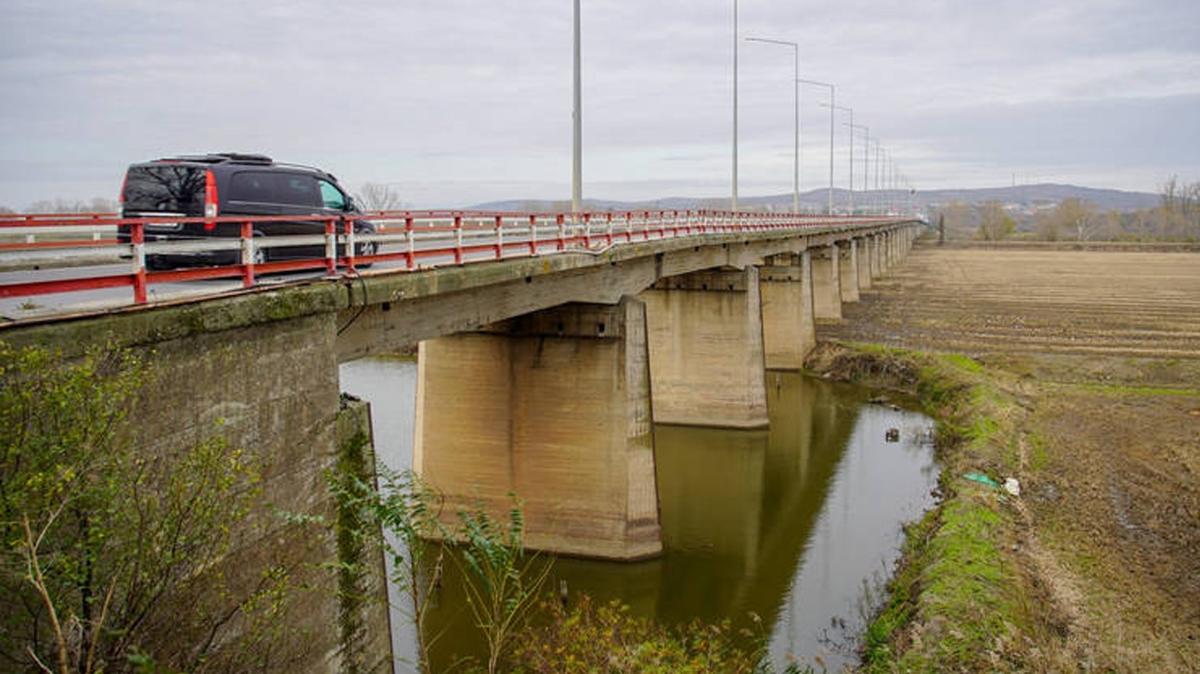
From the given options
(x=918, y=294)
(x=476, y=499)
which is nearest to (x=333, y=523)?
(x=476, y=499)

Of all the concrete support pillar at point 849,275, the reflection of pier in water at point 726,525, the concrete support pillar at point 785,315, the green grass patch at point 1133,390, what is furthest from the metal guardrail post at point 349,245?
the concrete support pillar at point 849,275

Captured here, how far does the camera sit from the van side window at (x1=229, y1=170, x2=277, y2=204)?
41.1 ft

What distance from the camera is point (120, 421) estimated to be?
7934 millimetres

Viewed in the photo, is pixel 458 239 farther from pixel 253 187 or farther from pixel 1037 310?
pixel 1037 310

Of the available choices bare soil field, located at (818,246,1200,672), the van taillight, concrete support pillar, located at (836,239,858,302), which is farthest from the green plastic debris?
concrete support pillar, located at (836,239,858,302)

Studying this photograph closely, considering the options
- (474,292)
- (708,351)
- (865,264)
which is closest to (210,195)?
(474,292)

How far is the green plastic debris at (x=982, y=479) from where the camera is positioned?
24.0 m

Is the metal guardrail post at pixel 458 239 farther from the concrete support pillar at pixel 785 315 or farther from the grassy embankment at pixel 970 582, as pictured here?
the concrete support pillar at pixel 785 315

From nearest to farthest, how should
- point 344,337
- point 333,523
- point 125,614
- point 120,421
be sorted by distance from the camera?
1. point 125,614
2. point 120,421
3. point 333,523
4. point 344,337

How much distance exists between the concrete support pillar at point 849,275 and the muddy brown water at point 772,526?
102ft

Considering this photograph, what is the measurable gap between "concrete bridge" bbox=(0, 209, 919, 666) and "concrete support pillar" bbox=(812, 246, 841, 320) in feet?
28.7

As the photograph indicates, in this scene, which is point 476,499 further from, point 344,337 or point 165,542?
point 165,542

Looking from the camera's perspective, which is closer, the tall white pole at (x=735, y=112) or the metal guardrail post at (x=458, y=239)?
the metal guardrail post at (x=458, y=239)

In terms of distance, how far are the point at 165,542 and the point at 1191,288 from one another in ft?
288
